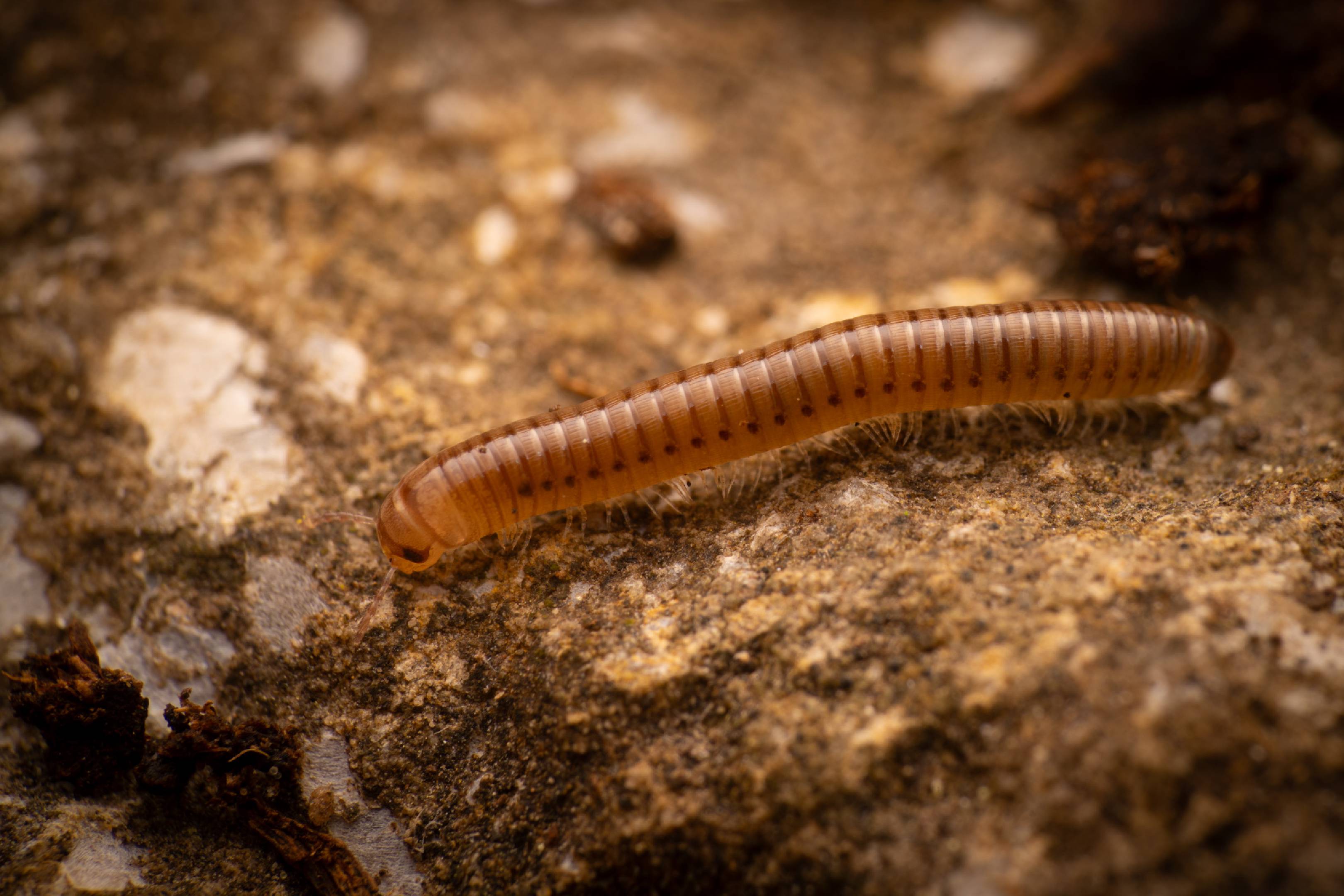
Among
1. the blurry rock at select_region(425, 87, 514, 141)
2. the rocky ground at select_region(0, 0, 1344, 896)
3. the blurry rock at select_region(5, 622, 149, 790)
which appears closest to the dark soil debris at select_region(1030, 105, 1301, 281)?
the rocky ground at select_region(0, 0, 1344, 896)

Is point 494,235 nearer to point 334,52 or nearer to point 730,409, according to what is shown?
point 334,52

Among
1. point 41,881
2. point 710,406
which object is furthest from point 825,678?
point 41,881

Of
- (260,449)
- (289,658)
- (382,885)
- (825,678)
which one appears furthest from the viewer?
(260,449)

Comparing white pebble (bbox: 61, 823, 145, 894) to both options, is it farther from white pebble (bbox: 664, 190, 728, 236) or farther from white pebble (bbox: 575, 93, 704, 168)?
white pebble (bbox: 575, 93, 704, 168)

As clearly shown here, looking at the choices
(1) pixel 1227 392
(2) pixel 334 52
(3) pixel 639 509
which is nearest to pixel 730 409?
(3) pixel 639 509

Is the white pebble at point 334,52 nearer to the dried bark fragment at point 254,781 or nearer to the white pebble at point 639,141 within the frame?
the white pebble at point 639,141

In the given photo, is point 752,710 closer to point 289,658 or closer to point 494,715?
point 494,715
